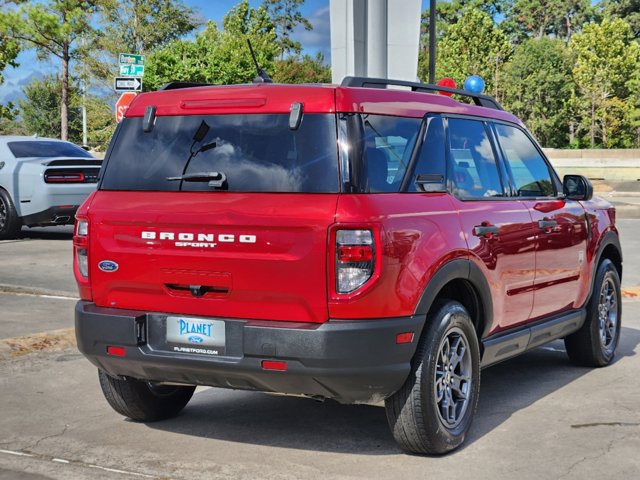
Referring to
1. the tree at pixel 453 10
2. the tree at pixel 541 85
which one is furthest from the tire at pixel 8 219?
the tree at pixel 453 10

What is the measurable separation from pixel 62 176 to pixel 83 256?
37.2ft

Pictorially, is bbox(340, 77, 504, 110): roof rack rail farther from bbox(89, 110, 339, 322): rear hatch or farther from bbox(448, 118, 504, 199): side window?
bbox(89, 110, 339, 322): rear hatch

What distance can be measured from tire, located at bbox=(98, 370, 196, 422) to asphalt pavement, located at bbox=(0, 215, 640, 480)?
74 mm

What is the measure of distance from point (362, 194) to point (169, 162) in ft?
3.54

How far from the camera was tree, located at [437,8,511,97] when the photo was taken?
73312 mm

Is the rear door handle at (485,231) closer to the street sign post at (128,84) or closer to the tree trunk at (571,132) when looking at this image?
the street sign post at (128,84)

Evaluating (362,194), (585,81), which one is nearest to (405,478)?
(362,194)

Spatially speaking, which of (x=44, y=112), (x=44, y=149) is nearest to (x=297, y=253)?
(x=44, y=149)

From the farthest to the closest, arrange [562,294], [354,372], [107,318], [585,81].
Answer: [585,81]
[562,294]
[107,318]
[354,372]

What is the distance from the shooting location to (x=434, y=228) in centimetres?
532

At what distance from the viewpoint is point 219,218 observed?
16.6 feet

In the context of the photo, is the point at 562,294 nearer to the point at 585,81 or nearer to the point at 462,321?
the point at 462,321

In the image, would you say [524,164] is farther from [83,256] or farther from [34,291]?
[34,291]

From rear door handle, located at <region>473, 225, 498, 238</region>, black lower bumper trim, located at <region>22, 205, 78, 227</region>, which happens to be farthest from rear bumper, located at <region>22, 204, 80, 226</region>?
rear door handle, located at <region>473, 225, 498, 238</region>
